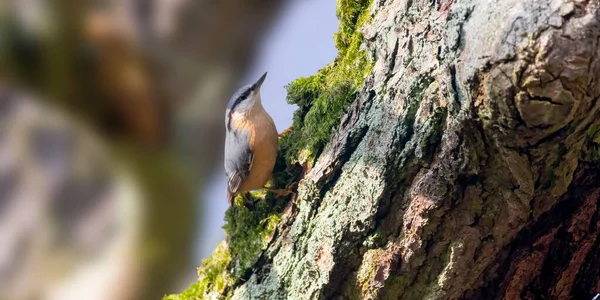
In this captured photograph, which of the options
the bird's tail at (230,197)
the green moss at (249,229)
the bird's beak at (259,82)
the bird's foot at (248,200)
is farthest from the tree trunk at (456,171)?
the bird's beak at (259,82)

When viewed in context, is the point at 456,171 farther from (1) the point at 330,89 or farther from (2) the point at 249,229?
(2) the point at 249,229

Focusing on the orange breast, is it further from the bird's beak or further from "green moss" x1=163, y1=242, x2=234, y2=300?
"green moss" x1=163, y1=242, x2=234, y2=300

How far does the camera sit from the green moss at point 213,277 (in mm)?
1663

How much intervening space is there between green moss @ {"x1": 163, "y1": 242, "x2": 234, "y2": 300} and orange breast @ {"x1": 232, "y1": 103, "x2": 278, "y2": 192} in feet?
0.81

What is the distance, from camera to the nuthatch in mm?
1829

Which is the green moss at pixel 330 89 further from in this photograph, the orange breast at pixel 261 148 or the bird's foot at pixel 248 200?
the bird's foot at pixel 248 200

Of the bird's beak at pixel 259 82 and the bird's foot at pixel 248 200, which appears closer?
the bird's foot at pixel 248 200

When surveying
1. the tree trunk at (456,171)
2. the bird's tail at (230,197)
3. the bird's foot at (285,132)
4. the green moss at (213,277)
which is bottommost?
the tree trunk at (456,171)

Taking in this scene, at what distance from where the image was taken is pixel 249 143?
6.38 ft

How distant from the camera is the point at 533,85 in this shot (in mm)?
828

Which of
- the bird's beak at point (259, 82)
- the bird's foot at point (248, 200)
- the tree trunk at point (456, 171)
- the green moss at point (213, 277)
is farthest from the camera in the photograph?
the bird's beak at point (259, 82)

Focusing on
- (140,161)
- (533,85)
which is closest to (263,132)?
(140,161)

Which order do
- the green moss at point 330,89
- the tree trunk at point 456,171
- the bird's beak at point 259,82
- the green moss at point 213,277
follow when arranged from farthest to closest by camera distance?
the bird's beak at point 259,82
the green moss at point 213,277
the green moss at point 330,89
the tree trunk at point 456,171

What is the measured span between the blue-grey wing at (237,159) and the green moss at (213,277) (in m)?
0.26
